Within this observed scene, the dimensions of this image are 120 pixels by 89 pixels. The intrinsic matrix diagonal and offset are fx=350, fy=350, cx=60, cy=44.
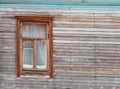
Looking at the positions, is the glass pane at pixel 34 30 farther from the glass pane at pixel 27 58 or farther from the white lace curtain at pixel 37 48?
the glass pane at pixel 27 58

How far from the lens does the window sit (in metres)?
9.02

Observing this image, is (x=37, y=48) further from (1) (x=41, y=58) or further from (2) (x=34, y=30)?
(2) (x=34, y=30)

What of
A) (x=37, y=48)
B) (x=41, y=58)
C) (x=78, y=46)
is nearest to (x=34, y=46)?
(x=37, y=48)

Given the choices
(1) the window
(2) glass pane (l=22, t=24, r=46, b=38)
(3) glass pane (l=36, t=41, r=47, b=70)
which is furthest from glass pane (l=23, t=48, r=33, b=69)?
(2) glass pane (l=22, t=24, r=46, b=38)

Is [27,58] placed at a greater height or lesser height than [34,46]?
lesser

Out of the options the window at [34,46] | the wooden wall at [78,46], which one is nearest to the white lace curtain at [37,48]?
the window at [34,46]

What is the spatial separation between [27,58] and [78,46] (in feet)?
4.50

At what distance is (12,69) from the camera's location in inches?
358

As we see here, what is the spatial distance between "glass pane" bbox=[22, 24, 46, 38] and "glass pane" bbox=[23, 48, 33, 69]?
1.29 feet

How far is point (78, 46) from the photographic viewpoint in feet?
29.6

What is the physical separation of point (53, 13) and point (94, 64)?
5.53 feet

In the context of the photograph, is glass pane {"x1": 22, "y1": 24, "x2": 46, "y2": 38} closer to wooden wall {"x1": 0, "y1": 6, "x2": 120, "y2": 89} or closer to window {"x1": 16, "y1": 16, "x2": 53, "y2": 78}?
window {"x1": 16, "y1": 16, "x2": 53, "y2": 78}

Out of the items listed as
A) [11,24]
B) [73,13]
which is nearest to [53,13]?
[73,13]

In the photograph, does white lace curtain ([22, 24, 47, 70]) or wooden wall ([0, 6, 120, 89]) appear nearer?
wooden wall ([0, 6, 120, 89])
